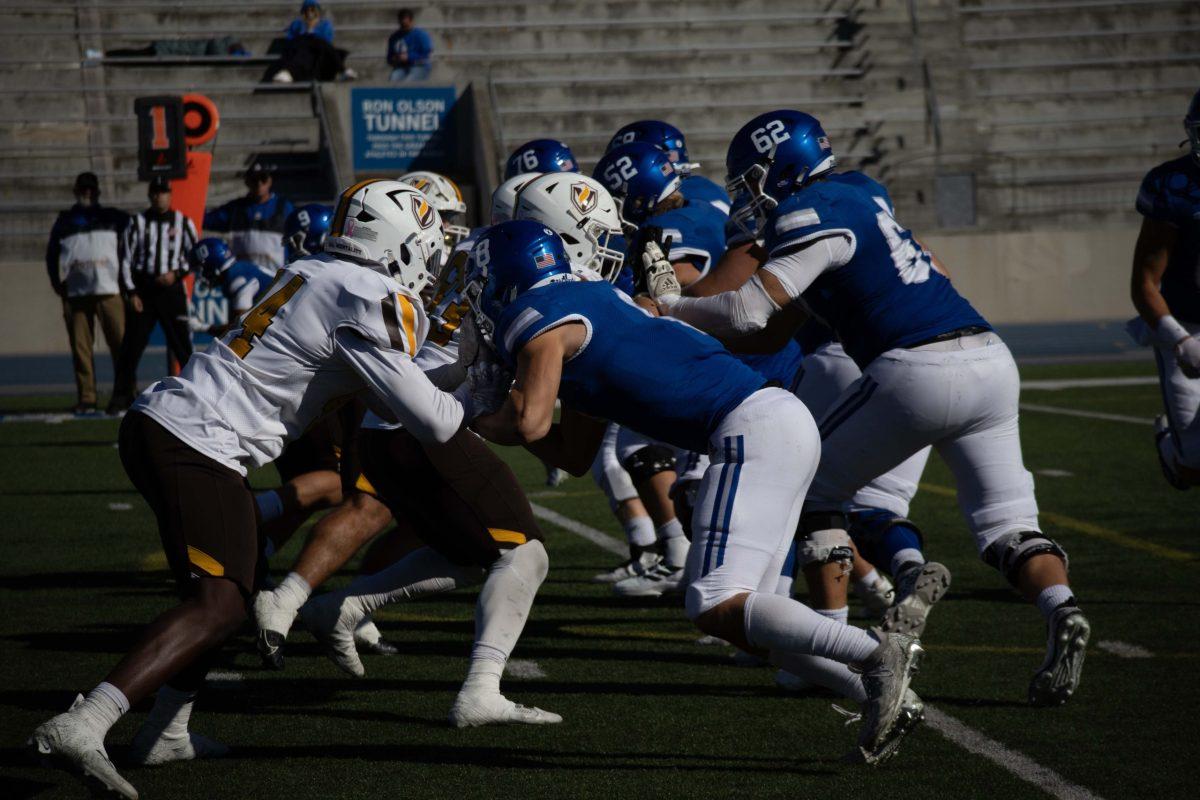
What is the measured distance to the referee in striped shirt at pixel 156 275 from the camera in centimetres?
1365

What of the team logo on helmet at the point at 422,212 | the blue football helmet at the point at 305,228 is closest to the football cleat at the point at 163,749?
the team logo on helmet at the point at 422,212

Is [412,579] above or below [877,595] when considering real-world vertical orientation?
above

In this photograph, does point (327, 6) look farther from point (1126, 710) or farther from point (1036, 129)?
point (1126, 710)

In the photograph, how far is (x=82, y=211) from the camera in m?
14.8

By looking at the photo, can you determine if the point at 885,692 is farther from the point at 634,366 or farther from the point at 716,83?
the point at 716,83

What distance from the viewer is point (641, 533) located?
679cm

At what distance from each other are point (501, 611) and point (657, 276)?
1095 mm

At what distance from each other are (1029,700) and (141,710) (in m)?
2.72

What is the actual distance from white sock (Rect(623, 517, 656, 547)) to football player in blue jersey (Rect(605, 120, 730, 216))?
144cm

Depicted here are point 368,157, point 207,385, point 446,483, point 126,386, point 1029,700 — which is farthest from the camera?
point 368,157

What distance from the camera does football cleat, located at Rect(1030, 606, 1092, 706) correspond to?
4.27m

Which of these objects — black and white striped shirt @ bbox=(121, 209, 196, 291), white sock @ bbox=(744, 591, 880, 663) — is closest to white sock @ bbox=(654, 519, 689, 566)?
white sock @ bbox=(744, 591, 880, 663)

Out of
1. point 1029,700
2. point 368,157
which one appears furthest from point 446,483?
point 368,157

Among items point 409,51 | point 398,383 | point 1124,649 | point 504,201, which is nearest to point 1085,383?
point 1124,649
